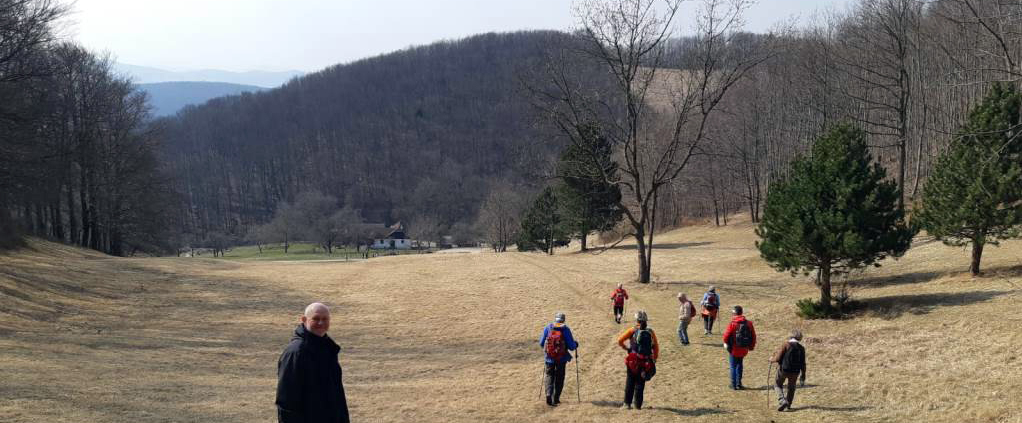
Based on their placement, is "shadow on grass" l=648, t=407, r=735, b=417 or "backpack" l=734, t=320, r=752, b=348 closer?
"shadow on grass" l=648, t=407, r=735, b=417

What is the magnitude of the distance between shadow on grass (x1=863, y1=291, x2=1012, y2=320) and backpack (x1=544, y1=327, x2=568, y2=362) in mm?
11275

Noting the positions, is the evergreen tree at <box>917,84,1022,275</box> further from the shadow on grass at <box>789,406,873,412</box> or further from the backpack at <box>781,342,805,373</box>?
the backpack at <box>781,342,805,373</box>

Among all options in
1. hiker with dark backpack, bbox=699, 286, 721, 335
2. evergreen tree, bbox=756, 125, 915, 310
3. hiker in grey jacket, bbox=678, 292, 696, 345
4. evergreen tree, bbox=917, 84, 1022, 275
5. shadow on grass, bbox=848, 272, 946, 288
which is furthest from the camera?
shadow on grass, bbox=848, 272, 946, 288

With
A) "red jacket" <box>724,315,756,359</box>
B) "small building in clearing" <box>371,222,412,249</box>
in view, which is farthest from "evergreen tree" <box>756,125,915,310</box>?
"small building in clearing" <box>371,222,412,249</box>

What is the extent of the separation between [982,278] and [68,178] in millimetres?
51770

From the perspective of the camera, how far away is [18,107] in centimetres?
2733

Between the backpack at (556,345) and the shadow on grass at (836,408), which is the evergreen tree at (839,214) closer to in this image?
the shadow on grass at (836,408)

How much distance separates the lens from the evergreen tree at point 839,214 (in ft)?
59.3

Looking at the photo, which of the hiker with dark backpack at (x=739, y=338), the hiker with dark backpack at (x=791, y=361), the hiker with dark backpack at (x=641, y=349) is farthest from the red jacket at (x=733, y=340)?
the hiker with dark backpack at (x=641, y=349)

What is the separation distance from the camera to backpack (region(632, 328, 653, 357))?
1157 centimetres

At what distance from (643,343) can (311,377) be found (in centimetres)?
735

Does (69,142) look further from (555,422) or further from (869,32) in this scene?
(869,32)

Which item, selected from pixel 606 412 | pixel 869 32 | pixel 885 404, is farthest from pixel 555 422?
pixel 869 32

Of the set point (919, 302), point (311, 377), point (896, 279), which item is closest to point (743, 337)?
point (919, 302)
